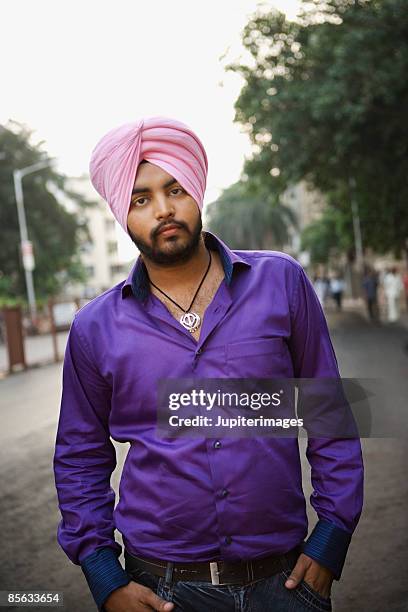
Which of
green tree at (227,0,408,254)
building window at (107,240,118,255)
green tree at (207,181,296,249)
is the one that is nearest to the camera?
green tree at (227,0,408,254)

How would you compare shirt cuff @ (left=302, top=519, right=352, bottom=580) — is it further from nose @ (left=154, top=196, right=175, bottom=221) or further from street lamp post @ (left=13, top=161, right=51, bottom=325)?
street lamp post @ (left=13, top=161, right=51, bottom=325)

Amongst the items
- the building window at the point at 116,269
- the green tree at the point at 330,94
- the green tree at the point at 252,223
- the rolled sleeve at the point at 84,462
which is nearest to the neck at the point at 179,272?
the rolled sleeve at the point at 84,462

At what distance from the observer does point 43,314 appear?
39531 mm

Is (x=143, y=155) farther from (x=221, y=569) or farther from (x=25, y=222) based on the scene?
(x=25, y=222)

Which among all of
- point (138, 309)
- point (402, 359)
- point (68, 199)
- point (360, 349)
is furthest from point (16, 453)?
point (68, 199)

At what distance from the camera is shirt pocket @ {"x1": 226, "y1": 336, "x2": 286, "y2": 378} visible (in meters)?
1.85

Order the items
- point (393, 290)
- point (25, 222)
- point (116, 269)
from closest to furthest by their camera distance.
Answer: point (393, 290) < point (25, 222) < point (116, 269)

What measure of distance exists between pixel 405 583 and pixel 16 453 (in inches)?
191

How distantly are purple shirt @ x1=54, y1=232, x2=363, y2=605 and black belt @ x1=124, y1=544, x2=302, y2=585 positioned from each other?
0.02 metres

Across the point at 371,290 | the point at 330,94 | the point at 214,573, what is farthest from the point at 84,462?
the point at 371,290

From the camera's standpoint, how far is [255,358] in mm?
1859

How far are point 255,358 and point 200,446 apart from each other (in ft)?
0.80

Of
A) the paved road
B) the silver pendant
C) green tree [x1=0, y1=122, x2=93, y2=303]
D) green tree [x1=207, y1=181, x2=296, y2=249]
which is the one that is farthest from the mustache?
green tree [x1=207, y1=181, x2=296, y2=249]

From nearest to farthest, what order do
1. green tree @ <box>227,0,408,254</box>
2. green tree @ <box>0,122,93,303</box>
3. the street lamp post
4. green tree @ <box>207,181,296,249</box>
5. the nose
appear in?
the nose → green tree @ <box>227,0,408,254</box> → the street lamp post → green tree @ <box>0,122,93,303</box> → green tree @ <box>207,181,296,249</box>
